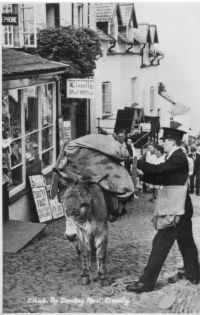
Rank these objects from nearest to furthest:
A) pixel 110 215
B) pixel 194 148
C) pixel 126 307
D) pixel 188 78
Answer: pixel 126 307 → pixel 110 215 → pixel 188 78 → pixel 194 148

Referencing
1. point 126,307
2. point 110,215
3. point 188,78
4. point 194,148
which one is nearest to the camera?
point 126,307

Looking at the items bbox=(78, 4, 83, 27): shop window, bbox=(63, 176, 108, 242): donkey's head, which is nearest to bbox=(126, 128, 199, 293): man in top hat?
bbox=(63, 176, 108, 242): donkey's head

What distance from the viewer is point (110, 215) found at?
6094mm

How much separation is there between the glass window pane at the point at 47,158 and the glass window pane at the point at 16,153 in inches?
34.7

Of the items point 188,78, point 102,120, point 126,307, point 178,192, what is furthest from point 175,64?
point 126,307

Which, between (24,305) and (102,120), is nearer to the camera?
(24,305)

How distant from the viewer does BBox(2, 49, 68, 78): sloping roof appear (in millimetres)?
6705

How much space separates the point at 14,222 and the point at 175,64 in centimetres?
290

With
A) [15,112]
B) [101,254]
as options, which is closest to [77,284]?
[101,254]

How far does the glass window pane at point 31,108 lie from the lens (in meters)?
8.06

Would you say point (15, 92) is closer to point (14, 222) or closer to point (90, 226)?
point (14, 222)

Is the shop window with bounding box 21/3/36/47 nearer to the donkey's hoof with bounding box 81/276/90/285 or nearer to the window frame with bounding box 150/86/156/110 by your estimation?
the window frame with bounding box 150/86/156/110

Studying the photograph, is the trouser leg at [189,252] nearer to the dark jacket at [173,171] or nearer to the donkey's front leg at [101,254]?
the dark jacket at [173,171]

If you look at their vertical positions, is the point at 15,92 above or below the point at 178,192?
above
